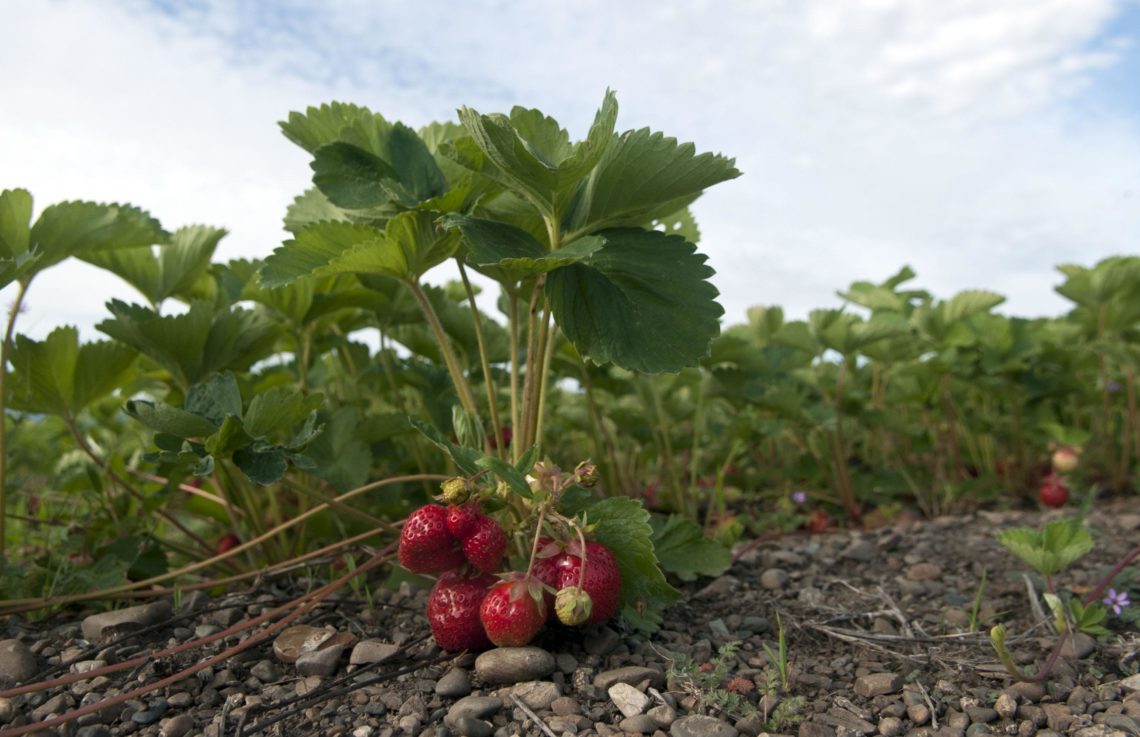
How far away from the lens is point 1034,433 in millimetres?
3674

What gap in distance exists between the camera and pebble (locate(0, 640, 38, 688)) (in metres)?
1.60

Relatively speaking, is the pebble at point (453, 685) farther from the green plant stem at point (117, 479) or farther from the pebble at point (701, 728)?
the green plant stem at point (117, 479)

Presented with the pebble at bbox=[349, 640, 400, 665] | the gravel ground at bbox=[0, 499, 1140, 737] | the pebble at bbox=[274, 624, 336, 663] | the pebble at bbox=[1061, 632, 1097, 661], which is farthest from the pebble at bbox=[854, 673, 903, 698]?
the pebble at bbox=[274, 624, 336, 663]

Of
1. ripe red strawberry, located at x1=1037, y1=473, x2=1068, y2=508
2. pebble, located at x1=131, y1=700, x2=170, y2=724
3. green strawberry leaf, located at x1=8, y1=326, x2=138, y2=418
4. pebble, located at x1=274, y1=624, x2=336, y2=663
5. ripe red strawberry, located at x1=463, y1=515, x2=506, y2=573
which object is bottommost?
ripe red strawberry, located at x1=1037, y1=473, x2=1068, y2=508

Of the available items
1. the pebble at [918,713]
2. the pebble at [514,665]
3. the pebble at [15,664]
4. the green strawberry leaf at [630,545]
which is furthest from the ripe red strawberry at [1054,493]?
the pebble at [15,664]

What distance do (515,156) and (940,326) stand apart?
99.2 inches

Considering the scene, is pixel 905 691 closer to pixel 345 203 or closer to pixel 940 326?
pixel 345 203

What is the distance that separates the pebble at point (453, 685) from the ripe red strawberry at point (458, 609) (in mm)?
55

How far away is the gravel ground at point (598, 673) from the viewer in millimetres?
1380

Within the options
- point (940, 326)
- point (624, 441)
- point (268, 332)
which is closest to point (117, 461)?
point (268, 332)

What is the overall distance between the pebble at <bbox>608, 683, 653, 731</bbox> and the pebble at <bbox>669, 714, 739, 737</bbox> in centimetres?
6

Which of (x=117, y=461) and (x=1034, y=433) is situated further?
(x=1034, y=433)

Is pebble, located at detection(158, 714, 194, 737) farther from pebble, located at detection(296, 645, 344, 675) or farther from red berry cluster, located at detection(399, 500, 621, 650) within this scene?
red berry cluster, located at detection(399, 500, 621, 650)

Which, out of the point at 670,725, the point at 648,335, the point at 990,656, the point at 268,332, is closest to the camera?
the point at 670,725
